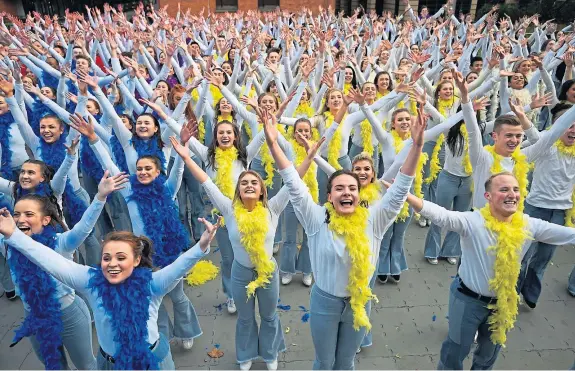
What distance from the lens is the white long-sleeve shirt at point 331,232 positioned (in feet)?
8.28

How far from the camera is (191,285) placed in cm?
448

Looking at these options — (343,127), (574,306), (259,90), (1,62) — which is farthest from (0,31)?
(574,306)

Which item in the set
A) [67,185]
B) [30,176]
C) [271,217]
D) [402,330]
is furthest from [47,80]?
[402,330]

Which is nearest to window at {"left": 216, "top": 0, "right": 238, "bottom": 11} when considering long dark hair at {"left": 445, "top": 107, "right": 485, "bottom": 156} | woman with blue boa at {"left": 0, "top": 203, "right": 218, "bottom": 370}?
long dark hair at {"left": 445, "top": 107, "right": 485, "bottom": 156}

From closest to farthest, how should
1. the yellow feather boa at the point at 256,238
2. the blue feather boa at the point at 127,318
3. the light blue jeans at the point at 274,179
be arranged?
A: the blue feather boa at the point at 127,318, the yellow feather boa at the point at 256,238, the light blue jeans at the point at 274,179

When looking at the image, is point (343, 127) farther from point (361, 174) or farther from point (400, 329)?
point (400, 329)

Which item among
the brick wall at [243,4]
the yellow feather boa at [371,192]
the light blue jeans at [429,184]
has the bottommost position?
the light blue jeans at [429,184]

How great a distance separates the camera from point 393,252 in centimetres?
441

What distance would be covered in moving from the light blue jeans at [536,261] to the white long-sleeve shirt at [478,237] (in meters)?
1.44

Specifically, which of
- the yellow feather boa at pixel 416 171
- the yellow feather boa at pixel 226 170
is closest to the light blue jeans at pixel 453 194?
the yellow feather boa at pixel 416 171

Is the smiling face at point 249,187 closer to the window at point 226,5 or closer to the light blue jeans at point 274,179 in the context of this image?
the light blue jeans at point 274,179

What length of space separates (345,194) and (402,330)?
1.92 metres

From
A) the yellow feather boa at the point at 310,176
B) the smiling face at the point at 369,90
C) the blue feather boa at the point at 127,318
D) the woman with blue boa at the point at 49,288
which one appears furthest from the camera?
the smiling face at the point at 369,90

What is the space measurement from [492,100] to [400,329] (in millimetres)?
4448
